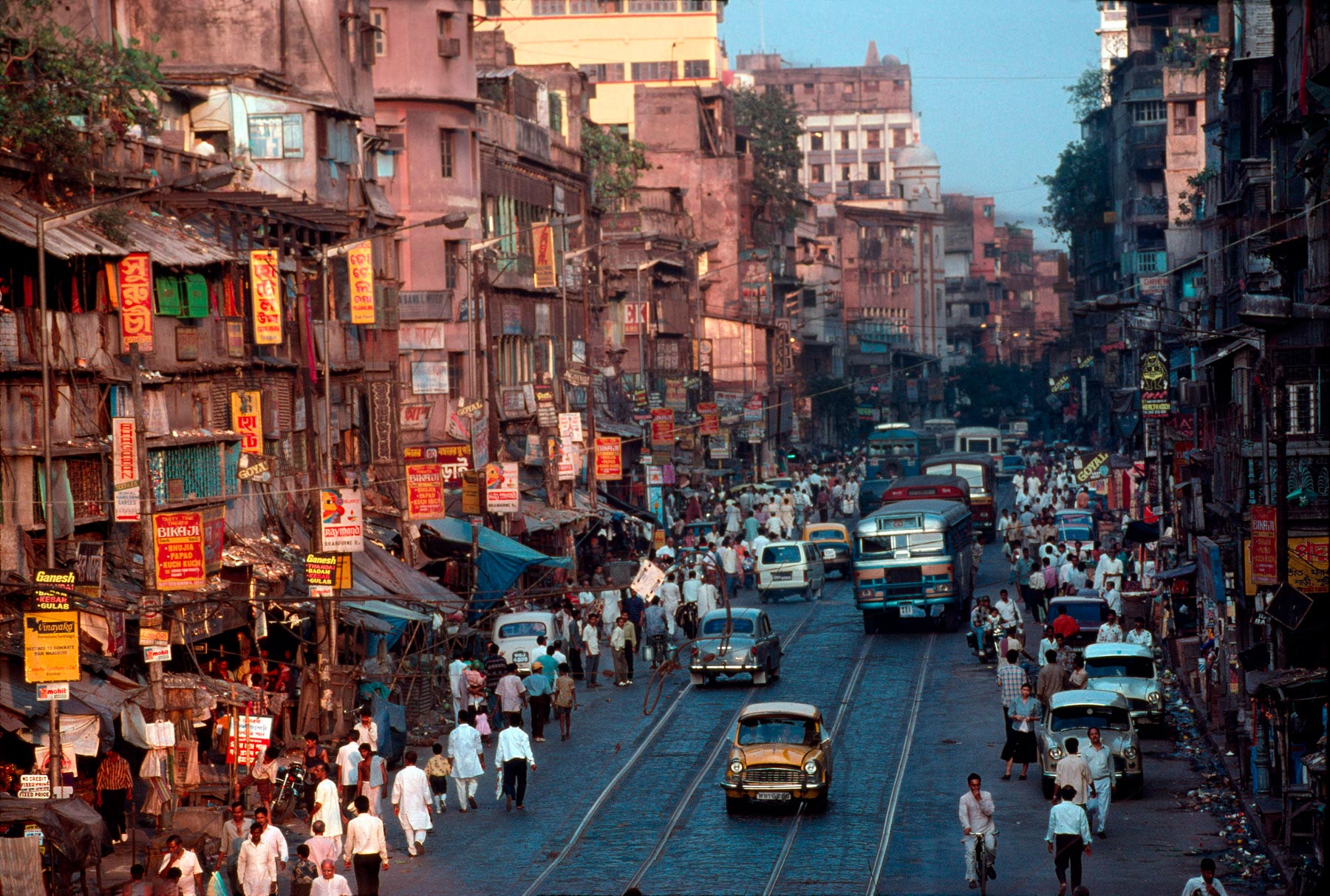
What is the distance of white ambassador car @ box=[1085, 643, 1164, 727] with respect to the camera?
99.9 ft

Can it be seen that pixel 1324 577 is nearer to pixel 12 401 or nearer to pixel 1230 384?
pixel 1230 384

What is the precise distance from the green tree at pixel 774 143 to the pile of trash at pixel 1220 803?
278ft

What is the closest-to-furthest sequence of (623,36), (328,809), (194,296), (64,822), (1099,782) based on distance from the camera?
(64,822) → (328,809) → (1099,782) → (194,296) → (623,36)

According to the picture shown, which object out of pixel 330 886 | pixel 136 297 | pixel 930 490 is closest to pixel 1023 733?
pixel 330 886

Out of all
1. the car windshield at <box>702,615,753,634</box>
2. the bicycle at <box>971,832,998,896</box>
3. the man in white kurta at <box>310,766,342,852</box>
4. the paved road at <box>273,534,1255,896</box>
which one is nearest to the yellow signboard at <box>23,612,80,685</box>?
the man in white kurta at <box>310,766,342,852</box>

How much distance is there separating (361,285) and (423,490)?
4.44 meters

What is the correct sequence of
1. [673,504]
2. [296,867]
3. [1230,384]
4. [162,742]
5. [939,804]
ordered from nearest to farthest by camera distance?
[296,867]
[162,742]
[939,804]
[1230,384]
[673,504]

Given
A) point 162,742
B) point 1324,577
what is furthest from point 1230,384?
point 162,742

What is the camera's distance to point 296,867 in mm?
20328

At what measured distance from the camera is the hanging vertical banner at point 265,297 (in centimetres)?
3256

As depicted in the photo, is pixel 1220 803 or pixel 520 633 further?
pixel 520 633

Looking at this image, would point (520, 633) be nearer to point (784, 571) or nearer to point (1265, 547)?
point (784, 571)

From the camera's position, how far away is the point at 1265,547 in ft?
84.3

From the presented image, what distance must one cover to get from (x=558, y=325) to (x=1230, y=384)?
2958cm
